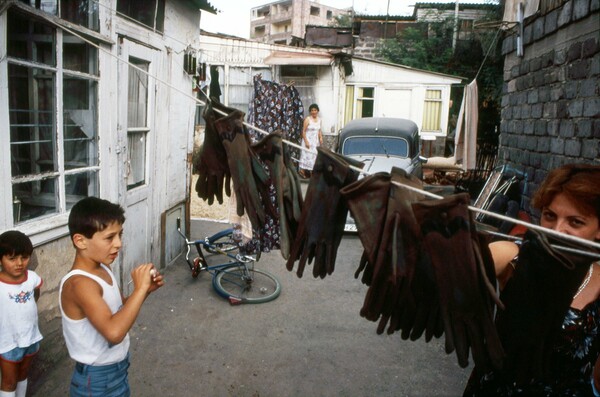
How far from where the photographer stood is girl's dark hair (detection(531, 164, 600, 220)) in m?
1.63

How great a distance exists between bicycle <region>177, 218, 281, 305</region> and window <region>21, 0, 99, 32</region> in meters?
2.82

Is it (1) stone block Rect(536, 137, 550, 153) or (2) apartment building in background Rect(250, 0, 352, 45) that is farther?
(2) apartment building in background Rect(250, 0, 352, 45)

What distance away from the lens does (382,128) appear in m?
9.08

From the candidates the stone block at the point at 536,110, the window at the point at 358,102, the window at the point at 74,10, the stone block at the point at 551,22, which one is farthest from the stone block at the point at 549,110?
the window at the point at 358,102

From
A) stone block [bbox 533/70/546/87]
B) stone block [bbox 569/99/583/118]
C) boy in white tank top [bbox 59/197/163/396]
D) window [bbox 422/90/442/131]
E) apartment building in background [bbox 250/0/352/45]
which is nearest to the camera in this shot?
boy in white tank top [bbox 59/197/163/396]

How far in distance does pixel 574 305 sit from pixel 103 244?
207 centimetres

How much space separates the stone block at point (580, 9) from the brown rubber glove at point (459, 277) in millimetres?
3359

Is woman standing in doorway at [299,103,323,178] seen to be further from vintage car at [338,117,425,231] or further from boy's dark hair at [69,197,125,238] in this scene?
boy's dark hair at [69,197,125,238]

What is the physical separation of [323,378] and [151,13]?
4.51 m

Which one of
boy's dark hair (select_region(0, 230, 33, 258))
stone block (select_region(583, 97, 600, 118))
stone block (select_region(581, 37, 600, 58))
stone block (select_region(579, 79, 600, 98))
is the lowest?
boy's dark hair (select_region(0, 230, 33, 258))

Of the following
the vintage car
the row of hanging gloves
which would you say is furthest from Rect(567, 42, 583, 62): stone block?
the vintage car

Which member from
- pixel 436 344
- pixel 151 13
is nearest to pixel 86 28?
pixel 151 13

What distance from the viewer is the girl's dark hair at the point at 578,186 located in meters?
1.63

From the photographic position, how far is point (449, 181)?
11.6 metres
